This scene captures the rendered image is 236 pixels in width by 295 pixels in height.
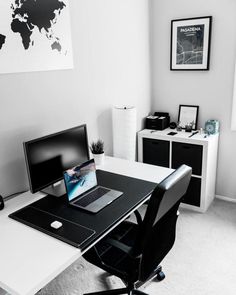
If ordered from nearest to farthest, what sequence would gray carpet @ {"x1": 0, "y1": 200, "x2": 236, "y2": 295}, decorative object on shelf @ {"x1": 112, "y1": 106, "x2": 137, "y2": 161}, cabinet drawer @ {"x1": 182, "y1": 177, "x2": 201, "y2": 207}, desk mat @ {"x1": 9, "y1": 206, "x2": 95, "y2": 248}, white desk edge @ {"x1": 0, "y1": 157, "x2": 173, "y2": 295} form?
white desk edge @ {"x1": 0, "y1": 157, "x2": 173, "y2": 295}, desk mat @ {"x1": 9, "y1": 206, "x2": 95, "y2": 248}, gray carpet @ {"x1": 0, "y1": 200, "x2": 236, "y2": 295}, decorative object on shelf @ {"x1": 112, "y1": 106, "x2": 137, "y2": 161}, cabinet drawer @ {"x1": 182, "y1": 177, "x2": 201, "y2": 207}

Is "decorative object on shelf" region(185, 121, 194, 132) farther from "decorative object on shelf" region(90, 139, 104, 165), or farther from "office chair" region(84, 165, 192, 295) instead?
"office chair" region(84, 165, 192, 295)

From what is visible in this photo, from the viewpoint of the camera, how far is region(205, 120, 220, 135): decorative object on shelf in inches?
119

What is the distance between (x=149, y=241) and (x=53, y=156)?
2.74 ft

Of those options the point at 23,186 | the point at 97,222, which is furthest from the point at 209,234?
the point at 23,186

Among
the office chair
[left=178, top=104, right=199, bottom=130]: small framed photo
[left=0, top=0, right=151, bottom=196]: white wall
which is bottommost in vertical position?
the office chair

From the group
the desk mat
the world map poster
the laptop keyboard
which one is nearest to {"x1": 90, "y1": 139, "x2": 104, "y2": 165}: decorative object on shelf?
the laptop keyboard

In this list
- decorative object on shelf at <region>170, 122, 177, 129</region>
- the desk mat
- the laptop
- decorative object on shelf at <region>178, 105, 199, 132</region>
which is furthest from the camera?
decorative object on shelf at <region>170, 122, 177, 129</region>

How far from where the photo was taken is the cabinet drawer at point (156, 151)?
10.1 ft

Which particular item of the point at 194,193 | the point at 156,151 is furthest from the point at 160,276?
the point at 156,151

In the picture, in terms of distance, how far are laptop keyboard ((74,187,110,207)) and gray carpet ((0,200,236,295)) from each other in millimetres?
716

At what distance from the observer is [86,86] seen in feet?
8.18

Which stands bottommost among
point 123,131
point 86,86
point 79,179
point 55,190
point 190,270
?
point 190,270

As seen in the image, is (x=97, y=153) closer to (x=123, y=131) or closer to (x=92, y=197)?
(x=123, y=131)

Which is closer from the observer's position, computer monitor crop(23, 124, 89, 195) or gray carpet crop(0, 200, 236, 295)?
computer monitor crop(23, 124, 89, 195)
